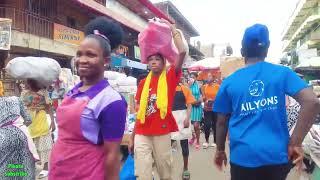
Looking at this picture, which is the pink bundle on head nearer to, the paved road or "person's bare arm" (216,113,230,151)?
"person's bare arm" (216,113,230,151)

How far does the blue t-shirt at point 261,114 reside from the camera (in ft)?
10.6

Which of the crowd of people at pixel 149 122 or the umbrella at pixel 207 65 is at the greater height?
the umbrella at pixel 207 65

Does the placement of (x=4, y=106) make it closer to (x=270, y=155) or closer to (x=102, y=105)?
(x=102, y=105)

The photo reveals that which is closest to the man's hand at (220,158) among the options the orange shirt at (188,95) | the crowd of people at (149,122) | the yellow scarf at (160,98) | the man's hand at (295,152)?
the crowd of people at (149,122)

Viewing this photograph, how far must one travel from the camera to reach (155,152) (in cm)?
516

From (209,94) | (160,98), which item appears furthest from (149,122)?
(209,94)

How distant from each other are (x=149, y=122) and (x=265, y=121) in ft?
6.80

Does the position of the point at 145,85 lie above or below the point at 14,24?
below

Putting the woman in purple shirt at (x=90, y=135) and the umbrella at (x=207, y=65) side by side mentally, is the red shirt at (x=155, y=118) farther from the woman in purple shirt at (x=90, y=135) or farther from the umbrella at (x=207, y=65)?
the umbrella at (x=207, y=65)

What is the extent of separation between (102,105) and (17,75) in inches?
86.1

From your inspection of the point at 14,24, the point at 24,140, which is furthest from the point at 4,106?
the point at 14,24

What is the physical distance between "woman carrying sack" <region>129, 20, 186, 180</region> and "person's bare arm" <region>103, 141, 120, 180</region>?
2.39 m

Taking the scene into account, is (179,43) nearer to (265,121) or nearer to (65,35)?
(265,121)

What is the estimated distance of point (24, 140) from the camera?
3.62 m
